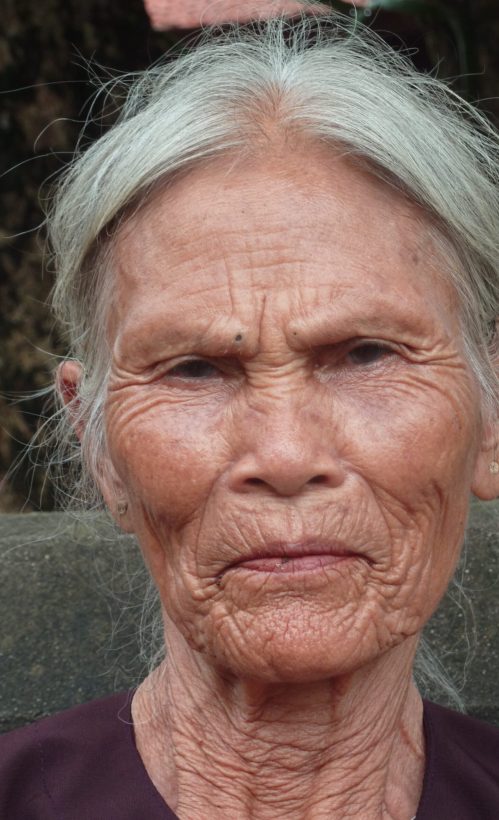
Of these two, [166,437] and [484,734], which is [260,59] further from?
[484,734]

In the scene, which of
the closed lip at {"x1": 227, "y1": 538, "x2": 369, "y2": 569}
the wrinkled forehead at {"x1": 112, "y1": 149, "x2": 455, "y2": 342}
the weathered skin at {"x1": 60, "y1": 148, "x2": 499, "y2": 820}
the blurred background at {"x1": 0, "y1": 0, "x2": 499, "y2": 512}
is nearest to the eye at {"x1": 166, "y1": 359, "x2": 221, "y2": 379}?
the weathered skin at {"x1": 60, "y1": 148, "x2": 499, "y2": 820}

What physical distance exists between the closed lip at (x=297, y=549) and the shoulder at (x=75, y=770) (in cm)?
56

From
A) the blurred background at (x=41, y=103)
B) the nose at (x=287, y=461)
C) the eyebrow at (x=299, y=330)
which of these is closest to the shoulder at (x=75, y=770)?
the nose at (x=287, y=461)

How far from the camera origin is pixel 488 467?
2420 mm

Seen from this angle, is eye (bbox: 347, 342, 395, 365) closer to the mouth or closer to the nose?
the nose

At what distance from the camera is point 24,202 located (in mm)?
4363

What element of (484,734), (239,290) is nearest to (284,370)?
(239,290)

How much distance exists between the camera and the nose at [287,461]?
78.1 inches

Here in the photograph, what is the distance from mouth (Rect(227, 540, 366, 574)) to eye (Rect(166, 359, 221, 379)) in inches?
13.5

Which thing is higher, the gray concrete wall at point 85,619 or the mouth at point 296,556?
the mouth at point 296,556

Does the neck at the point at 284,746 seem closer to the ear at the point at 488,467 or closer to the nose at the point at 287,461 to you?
the ear at the point at 488,467

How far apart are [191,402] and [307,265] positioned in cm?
31

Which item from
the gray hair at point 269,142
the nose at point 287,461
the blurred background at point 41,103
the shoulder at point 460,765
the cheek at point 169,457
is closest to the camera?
the nose at point 287,461

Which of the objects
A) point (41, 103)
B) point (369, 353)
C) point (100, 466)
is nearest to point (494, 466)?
point (369, 353)
